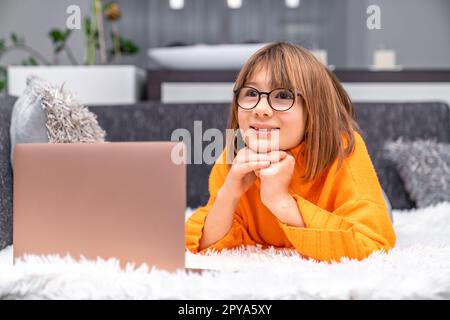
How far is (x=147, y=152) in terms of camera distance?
2.51 ft

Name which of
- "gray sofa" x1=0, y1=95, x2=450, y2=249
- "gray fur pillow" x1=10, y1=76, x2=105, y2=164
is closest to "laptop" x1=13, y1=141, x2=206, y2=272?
"gray fur pillow" x1=10, y1=76, x2=105, y2=164

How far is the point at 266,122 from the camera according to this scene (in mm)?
982

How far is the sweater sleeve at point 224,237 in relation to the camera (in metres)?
1.09

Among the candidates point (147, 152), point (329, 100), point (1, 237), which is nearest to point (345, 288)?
point (147, 152)

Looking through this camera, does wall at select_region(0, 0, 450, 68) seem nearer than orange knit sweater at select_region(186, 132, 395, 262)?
No

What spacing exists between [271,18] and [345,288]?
14.6 ft

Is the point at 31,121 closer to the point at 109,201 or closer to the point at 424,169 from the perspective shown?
the point at 109,201

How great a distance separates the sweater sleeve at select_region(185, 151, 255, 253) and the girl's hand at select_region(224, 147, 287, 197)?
0.40ft

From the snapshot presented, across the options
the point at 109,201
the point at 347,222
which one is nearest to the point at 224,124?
the point at 347,222

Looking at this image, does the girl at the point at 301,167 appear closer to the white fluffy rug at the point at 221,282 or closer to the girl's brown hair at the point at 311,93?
the girl's brown hair at the point at 311,93

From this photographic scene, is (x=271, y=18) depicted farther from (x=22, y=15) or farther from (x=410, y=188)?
(x=410, y=188)

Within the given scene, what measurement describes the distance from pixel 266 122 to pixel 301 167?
0.47 feet

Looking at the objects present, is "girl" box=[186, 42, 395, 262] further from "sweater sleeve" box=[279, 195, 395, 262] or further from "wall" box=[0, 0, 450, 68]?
"wall" box=[0, 0, 450, 68]

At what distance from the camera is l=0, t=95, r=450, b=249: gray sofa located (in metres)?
1.84
